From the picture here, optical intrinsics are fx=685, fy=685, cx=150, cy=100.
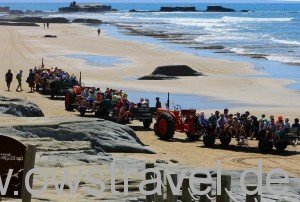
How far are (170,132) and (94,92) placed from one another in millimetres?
5996

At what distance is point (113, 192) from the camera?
1021 cm

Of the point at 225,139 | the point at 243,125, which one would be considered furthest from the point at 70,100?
the point at 243,125

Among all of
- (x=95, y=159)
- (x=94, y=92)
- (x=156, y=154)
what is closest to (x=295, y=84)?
(x=94, y=92)

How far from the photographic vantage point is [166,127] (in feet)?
72.3

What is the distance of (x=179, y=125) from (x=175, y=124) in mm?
135

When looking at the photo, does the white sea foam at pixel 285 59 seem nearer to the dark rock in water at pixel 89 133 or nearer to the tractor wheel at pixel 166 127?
the tractor wheel at pixel 166 127

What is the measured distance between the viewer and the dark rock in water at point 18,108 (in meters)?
20.5

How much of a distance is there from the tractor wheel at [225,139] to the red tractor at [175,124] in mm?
1061

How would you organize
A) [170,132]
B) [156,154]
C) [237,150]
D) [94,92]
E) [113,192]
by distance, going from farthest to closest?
[94,92] → [170,132] → [237,150] → [156,154] → [113,192]

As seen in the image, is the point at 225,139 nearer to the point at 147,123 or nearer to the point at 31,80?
the point at 147,123

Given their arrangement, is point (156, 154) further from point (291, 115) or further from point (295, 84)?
point (295, 84)

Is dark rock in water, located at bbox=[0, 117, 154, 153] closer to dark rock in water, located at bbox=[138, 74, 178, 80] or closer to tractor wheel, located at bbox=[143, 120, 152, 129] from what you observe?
tractor wheel, located at bbox=[143, 120, 152, 129]

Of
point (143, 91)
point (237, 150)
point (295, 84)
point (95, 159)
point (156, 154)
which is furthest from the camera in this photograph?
point (295, 84)

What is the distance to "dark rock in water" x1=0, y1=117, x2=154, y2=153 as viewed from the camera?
15469mm
